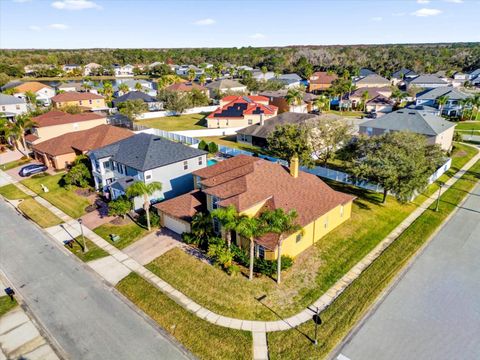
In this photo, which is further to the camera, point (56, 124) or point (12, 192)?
point (56, 124)

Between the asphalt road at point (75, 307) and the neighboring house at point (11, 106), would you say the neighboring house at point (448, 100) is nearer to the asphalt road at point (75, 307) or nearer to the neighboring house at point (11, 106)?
the asphalt road at point (75, 307)

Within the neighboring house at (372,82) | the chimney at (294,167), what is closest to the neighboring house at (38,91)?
the chimney at (294,167)

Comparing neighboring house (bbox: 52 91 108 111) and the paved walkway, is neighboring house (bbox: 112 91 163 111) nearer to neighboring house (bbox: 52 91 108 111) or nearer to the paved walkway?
neighboring house (bbox: 52 91 108 111)

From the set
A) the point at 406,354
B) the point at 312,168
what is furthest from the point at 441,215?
the point at 406,354

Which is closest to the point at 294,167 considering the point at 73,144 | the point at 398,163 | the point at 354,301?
the point at 398,163

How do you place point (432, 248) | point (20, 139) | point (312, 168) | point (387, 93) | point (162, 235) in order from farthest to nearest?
point (387, 93) < point (20, 139) < point (312, 168) < point (162, 235) < point (432, 248)

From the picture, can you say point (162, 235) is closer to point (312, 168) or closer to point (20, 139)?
point (312, 168)

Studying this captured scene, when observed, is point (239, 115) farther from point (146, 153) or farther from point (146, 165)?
point (146, 165)
